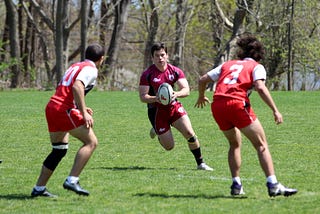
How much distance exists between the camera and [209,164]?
10062mm

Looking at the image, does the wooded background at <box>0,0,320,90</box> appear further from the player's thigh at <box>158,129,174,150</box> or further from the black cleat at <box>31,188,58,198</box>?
the black cleat at <box>31,188,58,198</box>

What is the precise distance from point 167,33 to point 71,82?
A: 42.2m

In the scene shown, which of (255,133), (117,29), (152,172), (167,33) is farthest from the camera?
(167,33)

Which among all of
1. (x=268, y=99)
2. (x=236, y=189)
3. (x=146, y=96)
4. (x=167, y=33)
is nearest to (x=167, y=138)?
(x=146, y=96)

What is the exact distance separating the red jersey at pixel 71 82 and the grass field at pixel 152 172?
0.94 meters

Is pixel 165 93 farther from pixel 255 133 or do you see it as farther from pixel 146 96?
pixel 255 133

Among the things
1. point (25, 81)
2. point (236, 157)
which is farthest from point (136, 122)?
point (25, 81)

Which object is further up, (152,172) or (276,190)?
(276,190)

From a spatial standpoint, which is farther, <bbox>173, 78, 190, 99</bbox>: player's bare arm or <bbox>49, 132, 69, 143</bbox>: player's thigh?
<bbox>173, 78, 190, 99</bbox>: player's bare arm

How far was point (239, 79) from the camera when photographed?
7.34 metres

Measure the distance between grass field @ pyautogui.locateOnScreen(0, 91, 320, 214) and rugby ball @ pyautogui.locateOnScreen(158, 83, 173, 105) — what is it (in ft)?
2.88

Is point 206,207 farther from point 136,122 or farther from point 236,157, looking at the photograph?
point 136,122

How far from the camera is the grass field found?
23.1 ft

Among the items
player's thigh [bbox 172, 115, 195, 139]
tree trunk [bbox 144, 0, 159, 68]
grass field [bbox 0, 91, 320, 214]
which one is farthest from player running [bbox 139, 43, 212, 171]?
tree trunk [bbox 144, 0, 159, 68]
